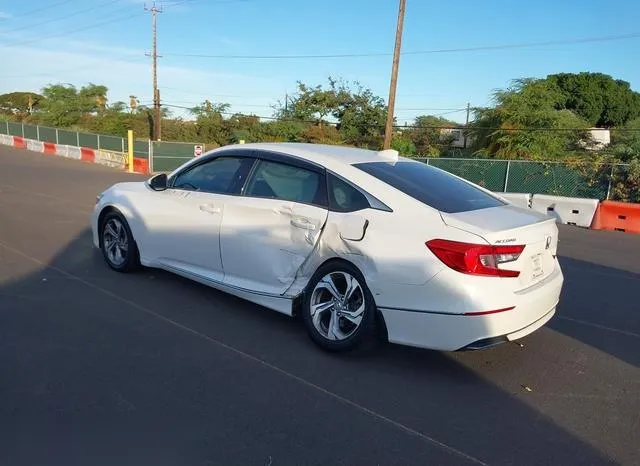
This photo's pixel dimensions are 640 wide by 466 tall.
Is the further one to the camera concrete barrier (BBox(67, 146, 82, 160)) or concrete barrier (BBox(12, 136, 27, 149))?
concrete barrier (BBox(12, 136, 27, 149))

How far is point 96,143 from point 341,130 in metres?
20.8

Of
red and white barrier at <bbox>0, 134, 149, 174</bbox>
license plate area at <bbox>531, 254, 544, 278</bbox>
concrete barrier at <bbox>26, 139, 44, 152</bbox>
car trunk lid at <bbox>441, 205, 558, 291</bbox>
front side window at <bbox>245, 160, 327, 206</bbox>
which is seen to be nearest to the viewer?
car trunk lid at <bbox>441, 205, 558, 291</bbox>

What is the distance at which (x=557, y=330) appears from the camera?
4863mm

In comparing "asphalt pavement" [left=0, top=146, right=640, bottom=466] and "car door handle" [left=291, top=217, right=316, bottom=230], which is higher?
"car door handle" [left=291, top=217, right=316, bottom=230]

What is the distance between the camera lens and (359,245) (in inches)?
150

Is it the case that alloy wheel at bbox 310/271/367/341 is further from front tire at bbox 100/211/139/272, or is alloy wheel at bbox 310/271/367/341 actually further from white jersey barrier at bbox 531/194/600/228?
white jersey barrier at bbox 531/194/600/228

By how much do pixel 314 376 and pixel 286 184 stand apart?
165 cm

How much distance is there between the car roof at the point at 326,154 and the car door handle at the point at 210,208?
63cm

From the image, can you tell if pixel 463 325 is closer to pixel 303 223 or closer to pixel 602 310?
pixel 303 223

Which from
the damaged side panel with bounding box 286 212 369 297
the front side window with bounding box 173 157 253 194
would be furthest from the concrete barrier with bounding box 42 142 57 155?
the damaged side panel with bounding box 286 212 369 297

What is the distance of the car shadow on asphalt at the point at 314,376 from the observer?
2.97 m

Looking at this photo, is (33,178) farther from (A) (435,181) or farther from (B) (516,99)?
(B) (516,99)

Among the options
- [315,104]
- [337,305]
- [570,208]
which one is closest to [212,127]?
[315,104]

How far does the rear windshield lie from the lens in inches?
156
